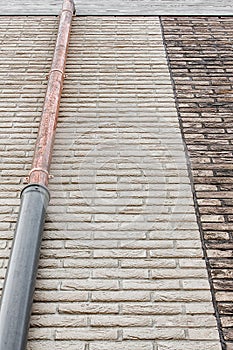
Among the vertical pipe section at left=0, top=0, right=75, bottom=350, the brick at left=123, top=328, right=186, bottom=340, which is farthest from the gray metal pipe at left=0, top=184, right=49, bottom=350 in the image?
the brick at left=123, top=328, right=186, bottom=340

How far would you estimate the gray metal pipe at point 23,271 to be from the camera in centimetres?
249

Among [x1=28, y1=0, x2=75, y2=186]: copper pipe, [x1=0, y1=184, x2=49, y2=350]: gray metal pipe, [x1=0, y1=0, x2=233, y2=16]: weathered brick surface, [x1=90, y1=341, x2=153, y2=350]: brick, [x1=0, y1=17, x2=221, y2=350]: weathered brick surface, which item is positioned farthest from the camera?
[x1=0, y1=0, x2=233, y2=16]: weathered brick surface

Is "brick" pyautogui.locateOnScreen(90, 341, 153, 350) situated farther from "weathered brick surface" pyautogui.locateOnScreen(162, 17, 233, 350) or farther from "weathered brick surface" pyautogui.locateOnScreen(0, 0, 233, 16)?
"weathered brick surface" pyautogui.locateOnScreen(0, 0, 233, 16)

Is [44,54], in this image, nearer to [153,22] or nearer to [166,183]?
[153,22]

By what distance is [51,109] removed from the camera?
3.99m

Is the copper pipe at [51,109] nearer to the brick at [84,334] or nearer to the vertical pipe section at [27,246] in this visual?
the vertical pipe section at [27,246]

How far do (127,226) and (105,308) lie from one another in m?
0.69

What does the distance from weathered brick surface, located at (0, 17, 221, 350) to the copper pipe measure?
166 mm

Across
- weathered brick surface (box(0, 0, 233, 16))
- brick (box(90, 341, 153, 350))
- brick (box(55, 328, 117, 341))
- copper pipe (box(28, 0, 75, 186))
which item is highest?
weathered brick surface (box(0, 0, 233, 16))

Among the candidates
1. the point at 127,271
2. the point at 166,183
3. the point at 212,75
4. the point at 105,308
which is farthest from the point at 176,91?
the point at 105,308

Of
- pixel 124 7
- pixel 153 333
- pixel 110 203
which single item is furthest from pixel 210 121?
pixel 124 7

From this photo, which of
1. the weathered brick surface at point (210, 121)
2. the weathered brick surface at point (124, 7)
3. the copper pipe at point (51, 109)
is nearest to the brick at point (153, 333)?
the weathered brick surface at point (210, 121)

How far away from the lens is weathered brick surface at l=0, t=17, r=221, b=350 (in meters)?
2.80

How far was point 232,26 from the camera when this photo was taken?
5.45 metres
